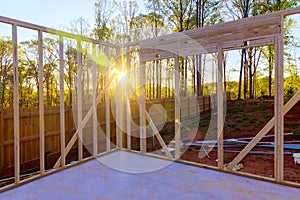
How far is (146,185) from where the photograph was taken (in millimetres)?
2727

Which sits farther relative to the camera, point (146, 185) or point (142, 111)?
point (142, 111)

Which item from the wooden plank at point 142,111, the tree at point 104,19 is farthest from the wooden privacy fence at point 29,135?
the tree at point 104,19

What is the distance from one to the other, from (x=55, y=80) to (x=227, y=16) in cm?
892

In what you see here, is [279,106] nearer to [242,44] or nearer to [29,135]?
[242,44]

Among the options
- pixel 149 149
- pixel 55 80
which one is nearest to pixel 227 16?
pixel 149 149

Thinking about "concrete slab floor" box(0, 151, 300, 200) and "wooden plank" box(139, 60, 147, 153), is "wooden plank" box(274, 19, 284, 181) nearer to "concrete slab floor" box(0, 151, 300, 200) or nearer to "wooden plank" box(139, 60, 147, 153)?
"concrete slab floor" box(0, 151, 300, 200)

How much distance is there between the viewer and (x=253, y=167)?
169 inches

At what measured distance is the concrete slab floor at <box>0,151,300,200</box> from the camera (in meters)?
2.43

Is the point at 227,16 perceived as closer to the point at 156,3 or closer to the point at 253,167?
the point at 156,3

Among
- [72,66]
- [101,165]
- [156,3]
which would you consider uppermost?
[156,3]

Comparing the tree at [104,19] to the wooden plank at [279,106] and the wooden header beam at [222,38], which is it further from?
the wooden plank at [279,106]

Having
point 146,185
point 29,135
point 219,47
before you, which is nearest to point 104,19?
point 29,135

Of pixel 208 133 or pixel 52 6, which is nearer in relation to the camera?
pixel 52 6

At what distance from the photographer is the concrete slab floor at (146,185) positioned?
2428mm
